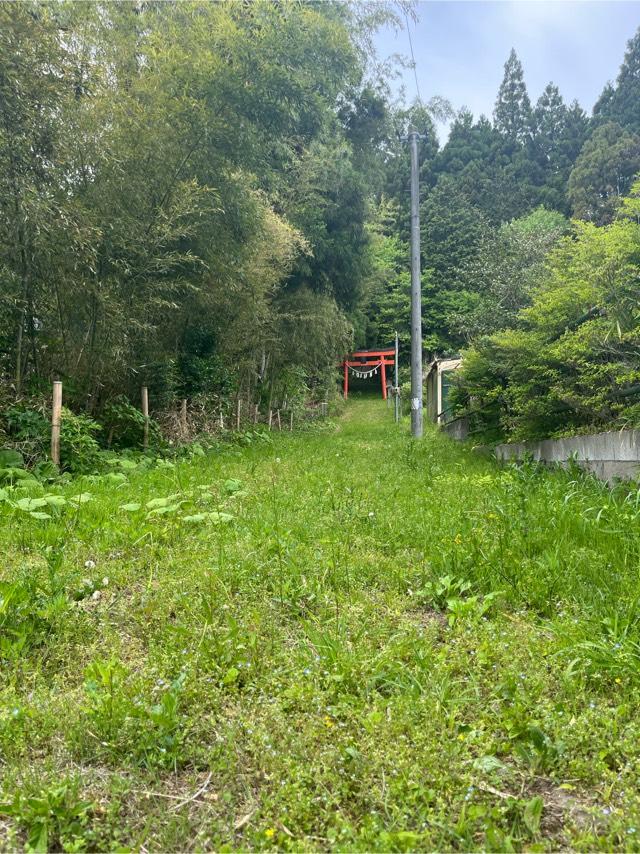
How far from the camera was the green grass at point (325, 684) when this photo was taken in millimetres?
1075

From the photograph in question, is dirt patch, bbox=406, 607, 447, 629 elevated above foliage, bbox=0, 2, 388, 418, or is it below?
below

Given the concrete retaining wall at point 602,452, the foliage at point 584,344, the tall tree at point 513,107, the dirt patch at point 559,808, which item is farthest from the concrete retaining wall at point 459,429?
the tall tree at point 513,107

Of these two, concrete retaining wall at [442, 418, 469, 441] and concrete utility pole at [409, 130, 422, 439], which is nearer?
concrete retaining wall at [442, 418, 469, 441]

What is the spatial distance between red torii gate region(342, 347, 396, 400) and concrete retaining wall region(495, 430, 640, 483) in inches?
844

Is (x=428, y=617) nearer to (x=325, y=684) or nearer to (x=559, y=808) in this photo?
(x=325, y=684)

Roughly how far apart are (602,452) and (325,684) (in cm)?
295

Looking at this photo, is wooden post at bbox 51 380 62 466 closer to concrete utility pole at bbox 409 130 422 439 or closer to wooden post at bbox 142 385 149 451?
wooden post at bbox 142 385 149 451

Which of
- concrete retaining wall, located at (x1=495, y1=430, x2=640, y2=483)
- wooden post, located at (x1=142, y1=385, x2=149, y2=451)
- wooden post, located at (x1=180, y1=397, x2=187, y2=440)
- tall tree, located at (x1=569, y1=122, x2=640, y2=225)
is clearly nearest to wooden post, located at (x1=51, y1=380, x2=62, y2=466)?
wooden post, located at (x1=142, y1=385, x2=149, y2=451)

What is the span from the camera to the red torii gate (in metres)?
26.3

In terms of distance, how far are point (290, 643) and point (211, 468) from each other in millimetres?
3776

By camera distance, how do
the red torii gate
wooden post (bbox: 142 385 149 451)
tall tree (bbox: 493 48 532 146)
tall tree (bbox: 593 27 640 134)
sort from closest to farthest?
wooden post (bbox: 142 385 149 451)
tall tree (bbox: 593 27 640 134)
the red torii gate
tall tree (bbox: 493 48 532 146)

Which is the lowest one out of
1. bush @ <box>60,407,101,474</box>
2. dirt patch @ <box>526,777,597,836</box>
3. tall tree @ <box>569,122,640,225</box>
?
dirt patch @ <box>526,777,597,836</box>

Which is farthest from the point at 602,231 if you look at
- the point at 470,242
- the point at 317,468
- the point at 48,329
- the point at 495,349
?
the point at 470,242

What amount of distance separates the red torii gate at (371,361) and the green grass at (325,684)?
23.5m
